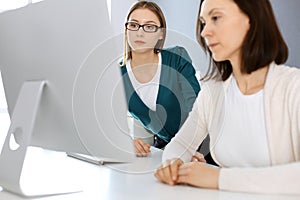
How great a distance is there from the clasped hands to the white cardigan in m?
0.02

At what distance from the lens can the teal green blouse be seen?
1388 millimetres

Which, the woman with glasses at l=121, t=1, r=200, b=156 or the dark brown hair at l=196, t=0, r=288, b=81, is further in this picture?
the woman with glasses at l=121, t=1, r=200, b=156

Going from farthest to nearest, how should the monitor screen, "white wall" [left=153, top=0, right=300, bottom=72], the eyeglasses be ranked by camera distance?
"white wall" [left=153, top=0, right=300, bottom=72] < the eyeglasses < the monitor screen

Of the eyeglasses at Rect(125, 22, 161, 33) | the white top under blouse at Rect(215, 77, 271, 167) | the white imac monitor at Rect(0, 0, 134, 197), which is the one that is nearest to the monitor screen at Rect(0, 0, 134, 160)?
the white imac monitor at Rect(0, 0, 134, 197)

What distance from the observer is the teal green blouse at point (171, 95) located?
4.55 ft

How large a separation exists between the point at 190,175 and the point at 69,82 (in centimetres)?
36

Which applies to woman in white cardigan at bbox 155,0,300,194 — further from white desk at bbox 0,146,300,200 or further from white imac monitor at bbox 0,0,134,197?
white imac monitor at bbox 0,0,134,197

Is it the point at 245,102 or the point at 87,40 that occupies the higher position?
the point at 87,40

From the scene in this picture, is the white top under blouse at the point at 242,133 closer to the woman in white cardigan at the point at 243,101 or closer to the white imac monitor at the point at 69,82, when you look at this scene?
the woman in white cardigan at the point at 243,101

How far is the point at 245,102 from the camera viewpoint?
1235mm

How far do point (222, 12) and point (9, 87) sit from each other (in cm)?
62

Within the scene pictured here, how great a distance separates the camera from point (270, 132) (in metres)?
1.16

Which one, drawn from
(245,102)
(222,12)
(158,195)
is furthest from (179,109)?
(158,195)

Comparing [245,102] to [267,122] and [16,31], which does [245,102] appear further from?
[16,31]
